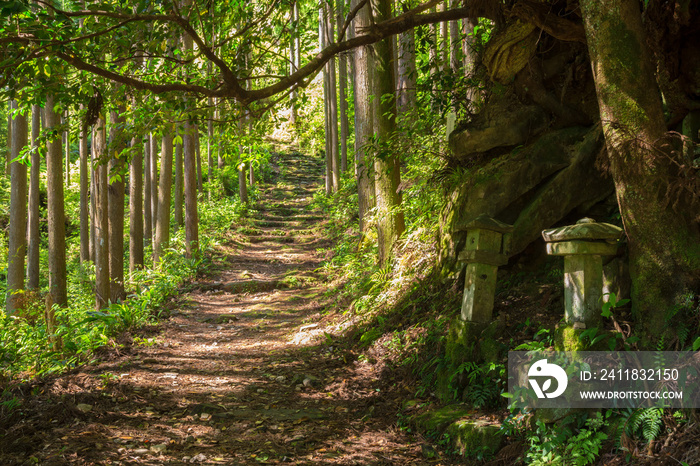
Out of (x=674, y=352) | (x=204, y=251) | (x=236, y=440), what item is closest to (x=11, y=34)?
(x=236, y=440)

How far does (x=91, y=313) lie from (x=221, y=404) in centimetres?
307

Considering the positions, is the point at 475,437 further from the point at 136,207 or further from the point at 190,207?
the point at 190,207

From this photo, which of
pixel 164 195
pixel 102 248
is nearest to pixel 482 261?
pixel 102 248

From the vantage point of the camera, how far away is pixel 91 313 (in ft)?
21.9

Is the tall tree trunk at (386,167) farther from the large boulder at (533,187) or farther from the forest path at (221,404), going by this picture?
the large boulder at (533,187)

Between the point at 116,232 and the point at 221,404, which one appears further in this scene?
the point at 116,232

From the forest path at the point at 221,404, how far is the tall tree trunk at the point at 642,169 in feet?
7.08

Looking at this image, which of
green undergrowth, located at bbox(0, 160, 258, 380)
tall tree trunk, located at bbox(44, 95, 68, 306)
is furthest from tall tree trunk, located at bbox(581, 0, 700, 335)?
tall tree trunk, located at bbox(44, 95, 68, 306)

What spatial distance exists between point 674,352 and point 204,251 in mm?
12927

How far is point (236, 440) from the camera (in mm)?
3988

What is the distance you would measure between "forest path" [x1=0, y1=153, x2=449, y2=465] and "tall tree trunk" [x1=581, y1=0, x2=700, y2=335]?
2.16 m

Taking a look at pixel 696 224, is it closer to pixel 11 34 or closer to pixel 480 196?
pixel 480 196

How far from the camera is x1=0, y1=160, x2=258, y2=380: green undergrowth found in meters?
5.96

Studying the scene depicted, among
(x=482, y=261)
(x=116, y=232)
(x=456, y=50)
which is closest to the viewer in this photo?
(x=482, y=261)
